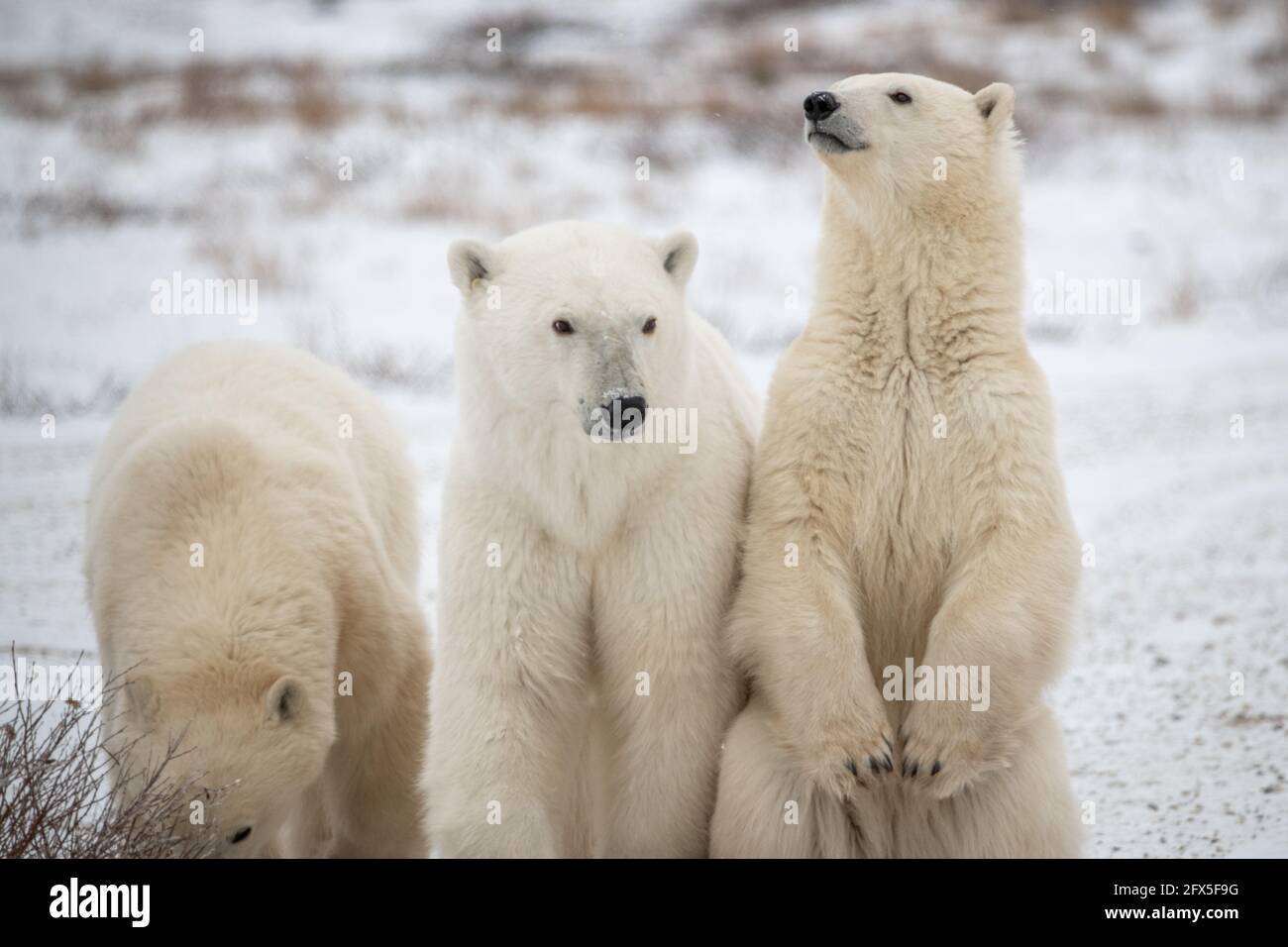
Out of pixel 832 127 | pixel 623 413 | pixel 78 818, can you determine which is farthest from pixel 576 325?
pixel 78 818

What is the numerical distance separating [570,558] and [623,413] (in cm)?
55

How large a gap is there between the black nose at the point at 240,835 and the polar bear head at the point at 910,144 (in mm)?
2321

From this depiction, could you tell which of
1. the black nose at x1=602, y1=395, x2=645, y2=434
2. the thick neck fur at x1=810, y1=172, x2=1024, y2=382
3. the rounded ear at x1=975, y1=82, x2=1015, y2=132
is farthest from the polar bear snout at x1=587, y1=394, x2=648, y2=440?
the rounded ear at x1=975, y1=82, x2=1015, y2=132

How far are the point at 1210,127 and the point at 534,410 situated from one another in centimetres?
1437

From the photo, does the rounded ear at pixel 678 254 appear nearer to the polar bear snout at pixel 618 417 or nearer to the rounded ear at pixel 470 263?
the rounded ear at pixel 470 263

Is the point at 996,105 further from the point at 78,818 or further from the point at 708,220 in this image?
the point at 708,220

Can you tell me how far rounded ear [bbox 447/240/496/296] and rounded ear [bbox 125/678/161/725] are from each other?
1334 millimetres

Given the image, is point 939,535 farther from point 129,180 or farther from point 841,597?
point 129,180

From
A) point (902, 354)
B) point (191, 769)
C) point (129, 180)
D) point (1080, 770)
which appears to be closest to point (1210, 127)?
point (129, 180)

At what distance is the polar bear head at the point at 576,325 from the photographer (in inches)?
134

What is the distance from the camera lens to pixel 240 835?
371 cm

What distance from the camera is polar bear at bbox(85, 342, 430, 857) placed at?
3.73 m

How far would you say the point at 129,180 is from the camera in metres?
13.7

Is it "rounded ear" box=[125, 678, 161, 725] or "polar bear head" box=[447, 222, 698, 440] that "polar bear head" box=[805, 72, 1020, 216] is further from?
"rounded ear" box=[125, 678, 161, 725]
